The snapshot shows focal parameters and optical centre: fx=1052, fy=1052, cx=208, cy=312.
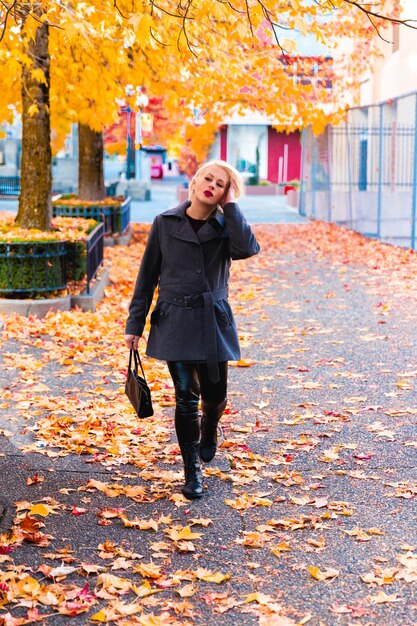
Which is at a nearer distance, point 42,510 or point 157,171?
point 42,510

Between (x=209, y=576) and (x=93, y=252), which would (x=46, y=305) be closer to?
(x=93, y=252)

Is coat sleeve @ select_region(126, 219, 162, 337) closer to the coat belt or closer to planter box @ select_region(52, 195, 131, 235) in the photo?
the coat belt

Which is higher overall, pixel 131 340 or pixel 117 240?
pixel 131 340

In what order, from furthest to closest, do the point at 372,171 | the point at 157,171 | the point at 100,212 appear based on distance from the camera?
the point at 157,171, the point at 372,171, the point at 100,212

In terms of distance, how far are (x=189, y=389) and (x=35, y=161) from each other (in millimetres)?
9030

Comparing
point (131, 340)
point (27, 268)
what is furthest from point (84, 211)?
point (131, 340)

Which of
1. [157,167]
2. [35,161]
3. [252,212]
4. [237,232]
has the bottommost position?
[252,212]

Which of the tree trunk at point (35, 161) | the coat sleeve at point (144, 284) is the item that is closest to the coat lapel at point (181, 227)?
the coat sleeve at point (144, 284)

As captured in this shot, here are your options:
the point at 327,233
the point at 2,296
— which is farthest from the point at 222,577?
the point at 327,233

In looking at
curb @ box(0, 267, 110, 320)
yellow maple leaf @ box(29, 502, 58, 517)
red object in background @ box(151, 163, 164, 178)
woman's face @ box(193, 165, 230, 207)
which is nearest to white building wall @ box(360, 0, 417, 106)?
curb @ box(0, 267, 110, 320)

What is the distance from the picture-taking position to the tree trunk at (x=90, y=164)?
22.7 m

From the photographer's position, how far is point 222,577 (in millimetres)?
4543

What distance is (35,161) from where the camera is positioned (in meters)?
14.0

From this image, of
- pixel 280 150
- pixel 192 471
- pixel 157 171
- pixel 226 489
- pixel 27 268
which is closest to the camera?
pixel 192 471
